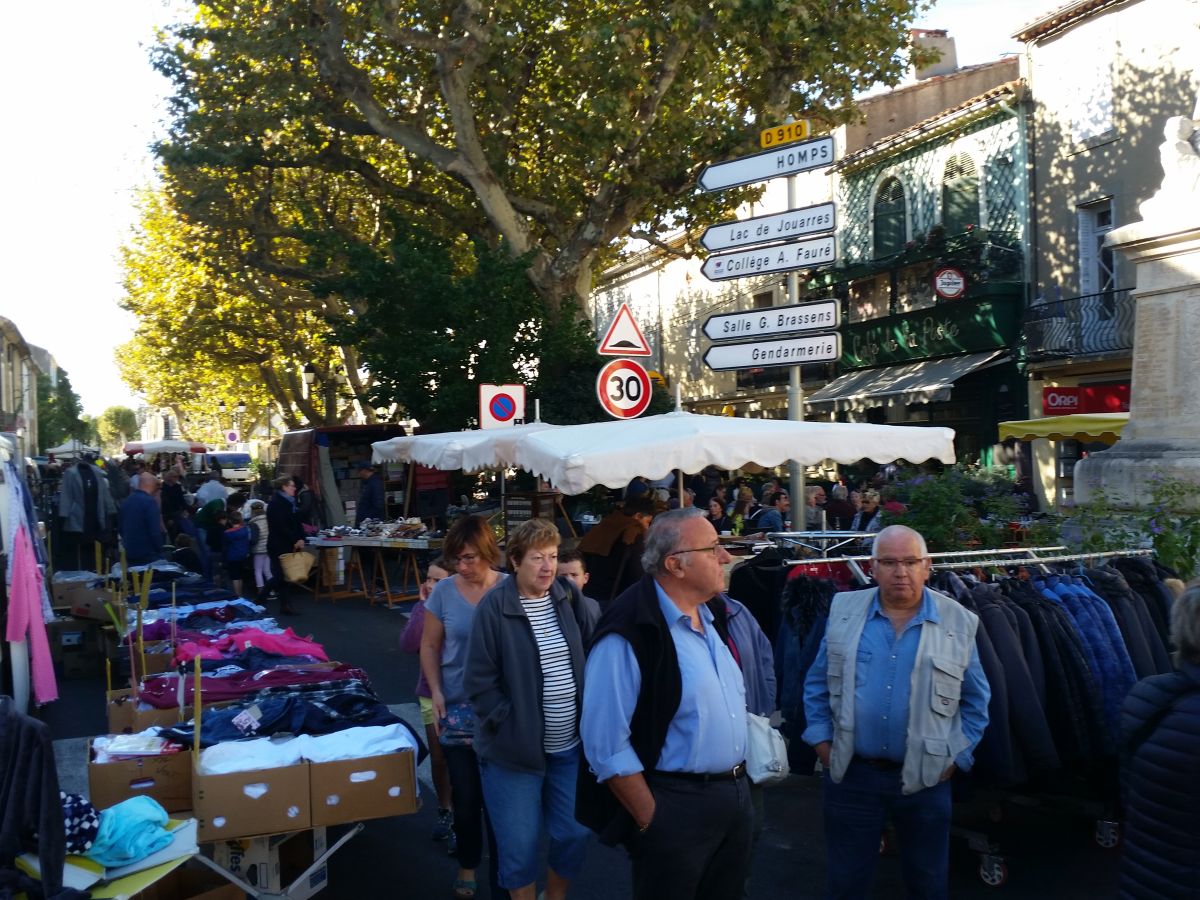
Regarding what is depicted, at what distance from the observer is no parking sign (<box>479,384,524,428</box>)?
39.3 feet

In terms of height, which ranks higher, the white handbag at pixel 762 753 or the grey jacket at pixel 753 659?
the grey jacket at pixel 753 659

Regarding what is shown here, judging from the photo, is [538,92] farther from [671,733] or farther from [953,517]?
[671,733]

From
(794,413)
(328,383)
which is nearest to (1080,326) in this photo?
(794,413)

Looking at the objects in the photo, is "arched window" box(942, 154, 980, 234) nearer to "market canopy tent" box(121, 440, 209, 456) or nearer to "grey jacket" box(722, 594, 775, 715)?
"grey jacket" box(722, 594, 775, 715)

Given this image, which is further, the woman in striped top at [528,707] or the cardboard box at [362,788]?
the cardboard box at [362,788]

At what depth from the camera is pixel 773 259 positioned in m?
8.19

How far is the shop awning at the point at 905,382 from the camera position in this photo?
22406 mm

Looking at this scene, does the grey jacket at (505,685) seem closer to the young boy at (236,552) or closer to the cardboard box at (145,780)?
the cardboard box at (145,780)

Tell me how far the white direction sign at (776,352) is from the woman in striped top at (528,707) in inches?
144

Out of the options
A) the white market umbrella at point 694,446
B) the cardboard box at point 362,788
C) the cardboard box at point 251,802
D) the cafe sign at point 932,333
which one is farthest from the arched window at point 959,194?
the cardboard box at point 251,802

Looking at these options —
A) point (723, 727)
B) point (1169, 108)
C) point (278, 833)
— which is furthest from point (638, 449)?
point (1169, 108)

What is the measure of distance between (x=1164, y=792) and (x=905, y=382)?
21566mm

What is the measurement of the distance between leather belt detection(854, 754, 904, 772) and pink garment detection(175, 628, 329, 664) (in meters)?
4.35

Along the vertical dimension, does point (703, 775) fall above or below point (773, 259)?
below
